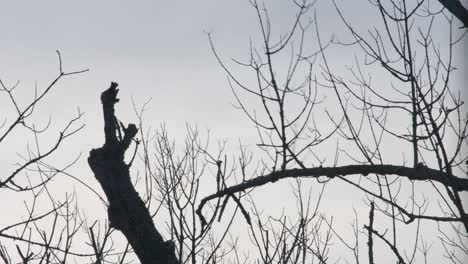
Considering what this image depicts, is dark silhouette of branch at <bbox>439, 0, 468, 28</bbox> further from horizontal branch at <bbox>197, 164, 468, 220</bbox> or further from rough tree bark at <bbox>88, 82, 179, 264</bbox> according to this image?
rough tree bark at <bbox>88, 82, 179, 264</bbox>

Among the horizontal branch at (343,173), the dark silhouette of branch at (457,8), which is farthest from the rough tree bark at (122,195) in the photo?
the dark silhouette of branch at (457,8)

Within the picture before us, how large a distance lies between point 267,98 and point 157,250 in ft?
3.65

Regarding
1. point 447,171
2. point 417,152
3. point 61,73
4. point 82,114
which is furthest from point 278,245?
point 447,171

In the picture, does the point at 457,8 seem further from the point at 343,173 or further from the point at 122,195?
the point at 122,195

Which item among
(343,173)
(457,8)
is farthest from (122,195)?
(457,8)

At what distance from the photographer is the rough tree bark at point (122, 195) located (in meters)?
3.24

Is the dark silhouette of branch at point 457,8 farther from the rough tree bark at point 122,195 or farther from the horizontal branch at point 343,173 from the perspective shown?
the rough tree bark at point 122,195

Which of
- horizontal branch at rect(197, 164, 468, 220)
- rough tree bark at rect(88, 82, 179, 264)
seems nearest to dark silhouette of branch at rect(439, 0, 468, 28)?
horizontal branch at rect(197, 164, 468, 220)

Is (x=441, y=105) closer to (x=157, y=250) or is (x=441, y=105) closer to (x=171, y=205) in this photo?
(x=157, y=250)

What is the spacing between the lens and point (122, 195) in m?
3.43

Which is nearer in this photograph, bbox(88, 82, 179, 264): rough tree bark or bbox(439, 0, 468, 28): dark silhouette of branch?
bbox(439, 0, 468, 28): dark silhouette of branch

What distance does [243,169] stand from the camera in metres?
7.68

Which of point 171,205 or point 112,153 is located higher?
point 171,205

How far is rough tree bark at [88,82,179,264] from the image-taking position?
3.24 meters
